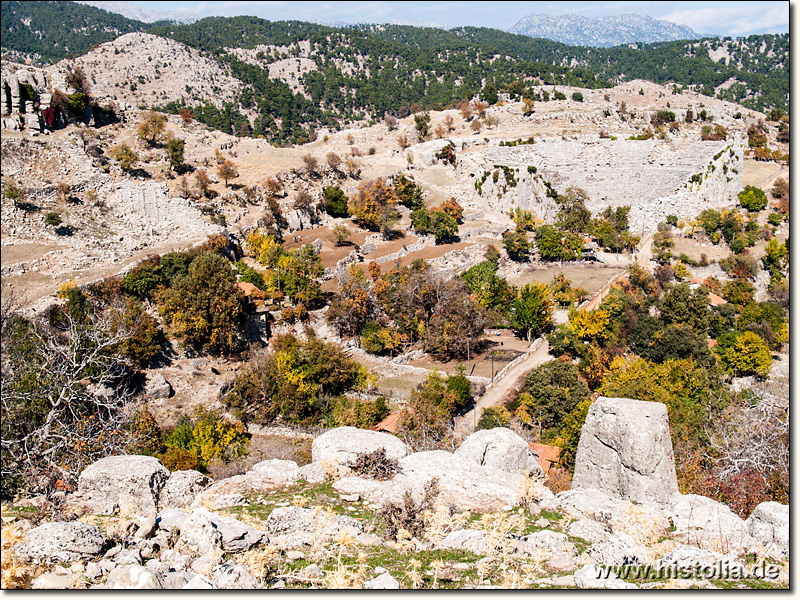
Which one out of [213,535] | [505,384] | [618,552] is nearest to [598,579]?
[618,552]

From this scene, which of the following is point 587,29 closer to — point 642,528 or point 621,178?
point 621,178

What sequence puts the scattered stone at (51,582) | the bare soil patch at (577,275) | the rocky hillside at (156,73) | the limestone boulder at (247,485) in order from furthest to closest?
the rocky hillside at (156,73) < the bare soil patch at (577,275) < the limestone boulder at (247,485) < the scattered stone at (51,582)

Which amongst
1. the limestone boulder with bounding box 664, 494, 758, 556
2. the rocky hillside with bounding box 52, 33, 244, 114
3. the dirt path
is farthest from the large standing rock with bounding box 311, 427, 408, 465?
the rocky hillside with bounding box 52, 33, 244, 114

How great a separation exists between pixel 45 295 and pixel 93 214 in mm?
10027

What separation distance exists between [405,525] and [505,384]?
810 inches

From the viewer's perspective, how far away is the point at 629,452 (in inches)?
434

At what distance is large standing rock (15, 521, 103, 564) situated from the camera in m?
6.68

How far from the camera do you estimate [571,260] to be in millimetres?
43688

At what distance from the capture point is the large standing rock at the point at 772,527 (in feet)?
26.4

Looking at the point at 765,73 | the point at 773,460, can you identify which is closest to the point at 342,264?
the point at 773,460

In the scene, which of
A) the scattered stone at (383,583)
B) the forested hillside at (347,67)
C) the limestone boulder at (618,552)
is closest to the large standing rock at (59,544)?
the scattered stone at (383,583)

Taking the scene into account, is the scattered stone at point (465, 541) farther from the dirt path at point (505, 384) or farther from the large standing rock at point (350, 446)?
the dirt path at point (505, 384)

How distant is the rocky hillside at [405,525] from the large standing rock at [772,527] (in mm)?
25

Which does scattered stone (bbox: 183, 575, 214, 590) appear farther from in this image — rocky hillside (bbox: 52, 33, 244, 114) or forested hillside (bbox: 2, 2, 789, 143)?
rocky hillside (bbox: 52, 33, 244, 114)
